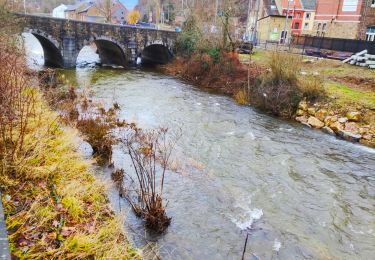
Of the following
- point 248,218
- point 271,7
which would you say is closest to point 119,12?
point 271,7

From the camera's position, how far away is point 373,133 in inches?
599

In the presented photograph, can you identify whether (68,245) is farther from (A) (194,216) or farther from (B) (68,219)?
(A) (194,216)

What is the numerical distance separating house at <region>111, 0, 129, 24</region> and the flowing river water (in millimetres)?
71787

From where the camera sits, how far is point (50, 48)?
31.5m

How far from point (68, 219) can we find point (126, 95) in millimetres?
16680

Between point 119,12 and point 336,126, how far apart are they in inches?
3135

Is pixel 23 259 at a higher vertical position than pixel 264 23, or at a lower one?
lower

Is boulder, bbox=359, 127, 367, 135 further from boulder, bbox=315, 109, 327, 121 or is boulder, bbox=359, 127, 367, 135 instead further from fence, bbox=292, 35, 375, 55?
fence, bbox=292, 35, 375, 55

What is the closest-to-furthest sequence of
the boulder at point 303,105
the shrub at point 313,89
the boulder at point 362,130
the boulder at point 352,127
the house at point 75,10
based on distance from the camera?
the boulder at point 362,130
the boulder at point 352,127
the boulder at point 303,105
the shrub at point 313,89
the house at point 75,10

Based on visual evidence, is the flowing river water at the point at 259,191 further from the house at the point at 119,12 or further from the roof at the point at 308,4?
the house at the point at 119,12

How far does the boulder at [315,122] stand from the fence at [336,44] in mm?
13270

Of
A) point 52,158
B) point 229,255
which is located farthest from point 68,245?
point 229,255

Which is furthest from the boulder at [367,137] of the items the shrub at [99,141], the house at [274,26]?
the house at [274,26]

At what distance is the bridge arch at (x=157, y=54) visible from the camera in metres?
36.6
